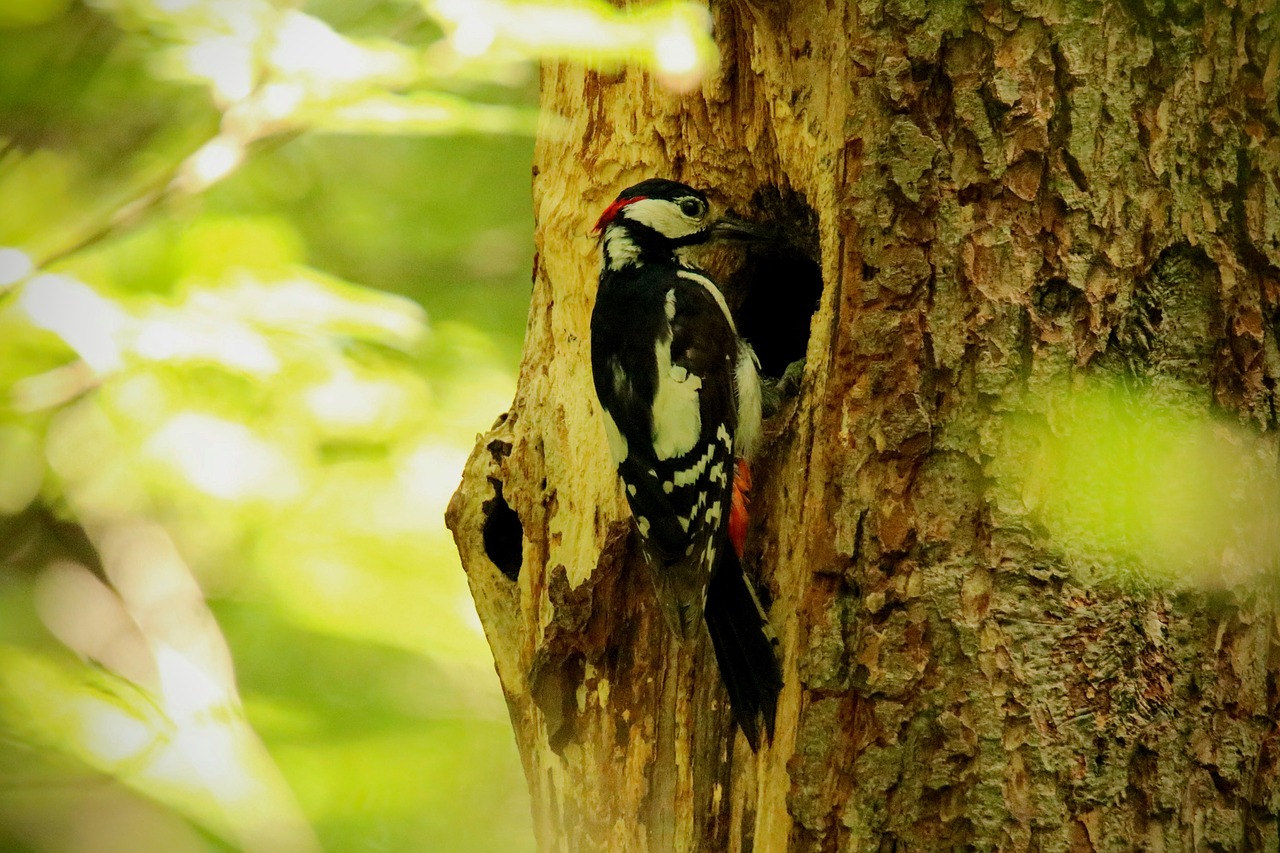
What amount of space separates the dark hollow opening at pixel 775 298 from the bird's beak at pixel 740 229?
0.02 m

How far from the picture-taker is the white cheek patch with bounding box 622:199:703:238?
104 inches

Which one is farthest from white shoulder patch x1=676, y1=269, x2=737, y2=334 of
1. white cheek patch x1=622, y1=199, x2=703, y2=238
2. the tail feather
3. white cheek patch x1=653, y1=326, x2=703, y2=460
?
the tail feather

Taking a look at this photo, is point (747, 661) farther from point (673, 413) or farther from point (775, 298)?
point (775, 298)

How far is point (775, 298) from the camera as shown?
10.7 feet

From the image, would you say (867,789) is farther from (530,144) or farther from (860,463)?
(530,144)

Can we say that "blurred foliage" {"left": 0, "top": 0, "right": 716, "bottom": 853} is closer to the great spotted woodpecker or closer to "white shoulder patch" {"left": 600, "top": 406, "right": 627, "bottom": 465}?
the great spotted woodpecker

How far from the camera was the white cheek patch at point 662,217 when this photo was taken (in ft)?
8.70

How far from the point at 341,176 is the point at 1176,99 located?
3345mm

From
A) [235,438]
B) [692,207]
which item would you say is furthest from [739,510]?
[235,438]

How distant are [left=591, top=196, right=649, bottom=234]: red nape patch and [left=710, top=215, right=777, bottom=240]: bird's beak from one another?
23cm

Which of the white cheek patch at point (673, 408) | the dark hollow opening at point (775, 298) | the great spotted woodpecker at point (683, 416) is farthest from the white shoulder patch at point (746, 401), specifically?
the dark hollow opening at point (775, 298)

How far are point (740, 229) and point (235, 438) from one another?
1.74 m

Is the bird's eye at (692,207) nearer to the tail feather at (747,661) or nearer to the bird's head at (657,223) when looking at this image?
the bird's head at (657,223)

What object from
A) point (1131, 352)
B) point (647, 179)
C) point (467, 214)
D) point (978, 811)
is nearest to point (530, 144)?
point (467, 214)
